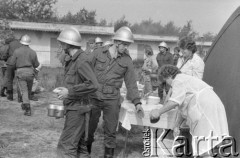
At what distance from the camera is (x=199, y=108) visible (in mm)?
3787

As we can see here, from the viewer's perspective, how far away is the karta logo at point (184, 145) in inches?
142

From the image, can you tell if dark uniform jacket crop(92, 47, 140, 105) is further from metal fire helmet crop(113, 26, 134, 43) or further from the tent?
the tent

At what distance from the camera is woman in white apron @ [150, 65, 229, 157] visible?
12.2ft

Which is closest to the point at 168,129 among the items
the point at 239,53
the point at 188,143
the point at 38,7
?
the point at 188,143

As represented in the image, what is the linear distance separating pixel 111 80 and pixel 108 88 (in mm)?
136

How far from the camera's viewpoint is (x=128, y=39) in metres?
5.30

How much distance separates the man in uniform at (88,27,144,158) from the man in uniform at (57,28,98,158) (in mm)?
702

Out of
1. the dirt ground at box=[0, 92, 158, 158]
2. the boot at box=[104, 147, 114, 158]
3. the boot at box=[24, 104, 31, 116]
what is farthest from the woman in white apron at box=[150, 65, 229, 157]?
the boot at box=[24, 104, 31, 116]

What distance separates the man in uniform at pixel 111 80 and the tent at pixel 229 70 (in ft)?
4.01

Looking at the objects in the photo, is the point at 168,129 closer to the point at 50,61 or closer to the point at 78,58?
the point at 78,58

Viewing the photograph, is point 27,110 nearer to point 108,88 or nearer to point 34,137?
point 34,137

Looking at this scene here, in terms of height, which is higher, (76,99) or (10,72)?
(76,99)

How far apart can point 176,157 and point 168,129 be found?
1156 millimetres

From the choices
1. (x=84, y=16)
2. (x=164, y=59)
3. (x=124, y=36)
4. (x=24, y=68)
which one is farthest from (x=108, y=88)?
(x=84, y=16)
